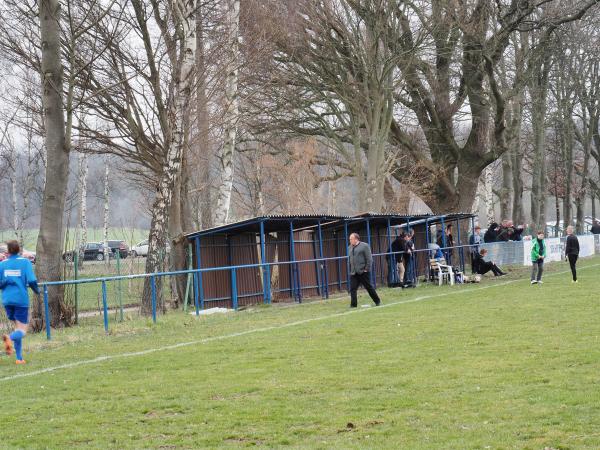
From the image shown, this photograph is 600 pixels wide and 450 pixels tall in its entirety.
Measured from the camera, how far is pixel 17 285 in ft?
45.4

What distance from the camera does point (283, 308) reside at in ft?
76.5

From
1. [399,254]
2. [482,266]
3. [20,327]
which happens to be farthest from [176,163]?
[482,266]

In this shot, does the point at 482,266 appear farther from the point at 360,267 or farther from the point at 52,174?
the point at 52,174

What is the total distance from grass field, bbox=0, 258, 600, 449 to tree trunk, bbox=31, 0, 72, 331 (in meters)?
2.85

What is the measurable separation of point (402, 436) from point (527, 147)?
53.8 metres

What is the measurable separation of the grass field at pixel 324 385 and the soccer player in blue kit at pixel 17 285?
1.98 ft

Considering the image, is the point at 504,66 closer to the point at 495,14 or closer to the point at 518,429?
the point at 495,14

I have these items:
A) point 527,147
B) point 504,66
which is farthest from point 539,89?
point 527,147

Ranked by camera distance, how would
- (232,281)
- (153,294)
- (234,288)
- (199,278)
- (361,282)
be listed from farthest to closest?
(199,278) → (232,281) → (234,288) → (361,282) → (153,294)

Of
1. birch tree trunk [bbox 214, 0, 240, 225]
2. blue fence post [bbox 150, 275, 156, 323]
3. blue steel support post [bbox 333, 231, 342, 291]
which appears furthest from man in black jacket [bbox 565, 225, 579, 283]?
blue fence post [bbox 150, 275, 156, 323]

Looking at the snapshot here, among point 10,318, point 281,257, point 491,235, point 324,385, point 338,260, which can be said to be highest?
point 491,235

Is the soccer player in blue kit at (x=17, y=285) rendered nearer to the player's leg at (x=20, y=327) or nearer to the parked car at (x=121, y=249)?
the player's leg at (x=20, y=327)

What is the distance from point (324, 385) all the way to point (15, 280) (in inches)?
227

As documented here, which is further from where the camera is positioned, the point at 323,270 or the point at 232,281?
the point at 323,270
